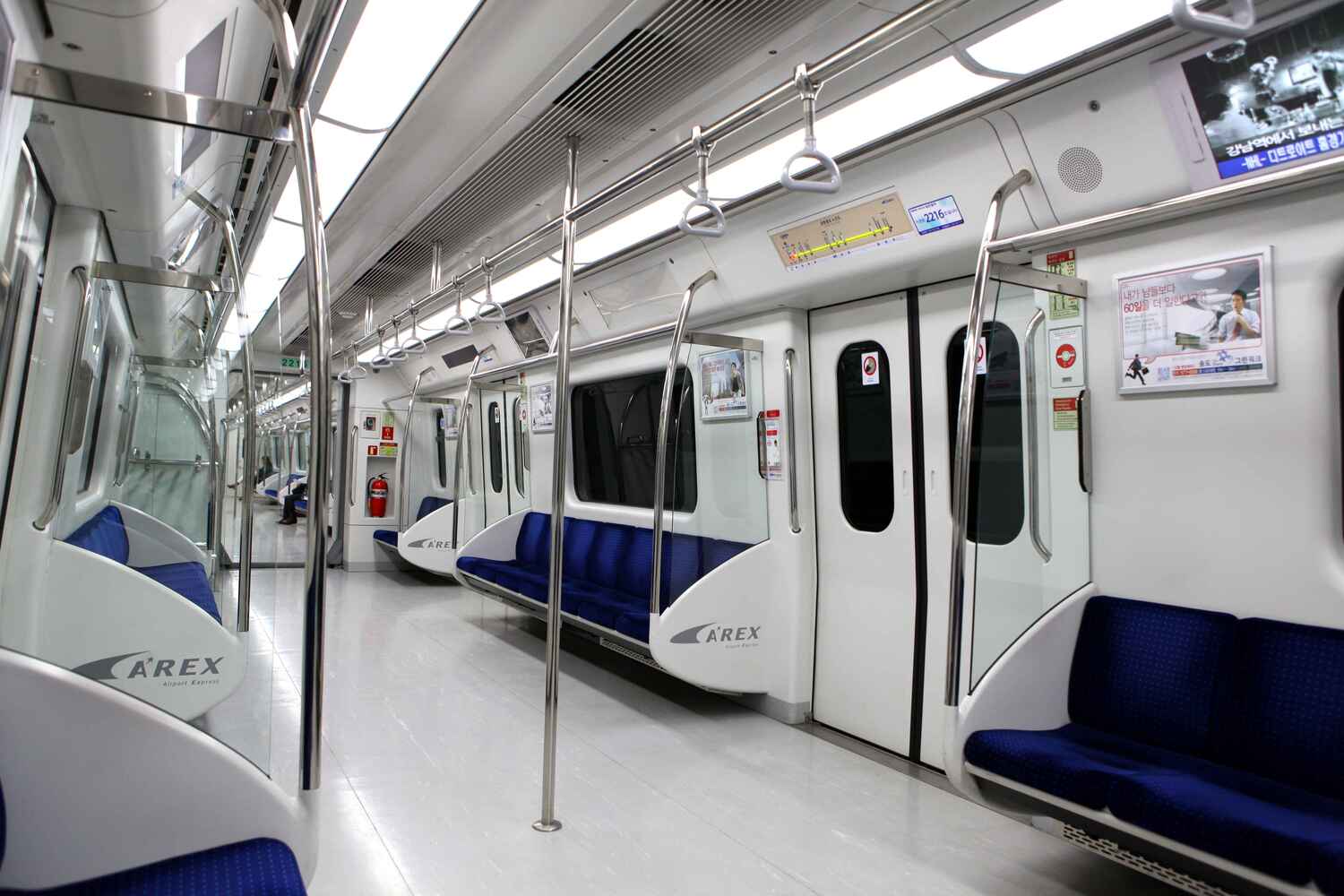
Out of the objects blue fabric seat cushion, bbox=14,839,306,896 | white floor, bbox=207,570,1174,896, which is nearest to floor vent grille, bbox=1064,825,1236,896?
white floor, bbox=207,570,1174,896

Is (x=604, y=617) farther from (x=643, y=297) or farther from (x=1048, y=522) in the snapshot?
(x=1048, y=522)

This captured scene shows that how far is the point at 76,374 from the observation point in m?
2.73

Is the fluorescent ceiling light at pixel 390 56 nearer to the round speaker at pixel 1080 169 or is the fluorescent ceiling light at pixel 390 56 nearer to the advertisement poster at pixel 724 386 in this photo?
the round speaker at pixel 1080 169

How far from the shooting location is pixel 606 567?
665cm

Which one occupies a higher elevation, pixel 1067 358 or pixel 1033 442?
pixel 1067 358

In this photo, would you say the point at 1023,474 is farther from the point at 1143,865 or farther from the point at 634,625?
the point at 634,625

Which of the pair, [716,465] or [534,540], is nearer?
[716,465]

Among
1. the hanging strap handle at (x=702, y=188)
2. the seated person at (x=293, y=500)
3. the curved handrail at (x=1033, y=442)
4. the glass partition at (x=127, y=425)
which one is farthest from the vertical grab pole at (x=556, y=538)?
the seated person at (x=293, y=500)

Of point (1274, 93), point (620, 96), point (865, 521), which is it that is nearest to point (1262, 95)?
point (1274, 93)

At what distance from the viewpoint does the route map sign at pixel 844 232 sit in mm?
3900

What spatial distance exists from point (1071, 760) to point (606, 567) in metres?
4.34

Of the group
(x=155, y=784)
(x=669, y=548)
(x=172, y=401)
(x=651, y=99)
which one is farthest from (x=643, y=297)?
(x=155, y=784)

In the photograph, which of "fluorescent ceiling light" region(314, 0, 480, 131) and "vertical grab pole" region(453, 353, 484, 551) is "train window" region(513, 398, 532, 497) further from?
"fluorescent ceiling light" region(314, 0, 480, 131)

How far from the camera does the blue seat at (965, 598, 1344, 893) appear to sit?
2225 mm
